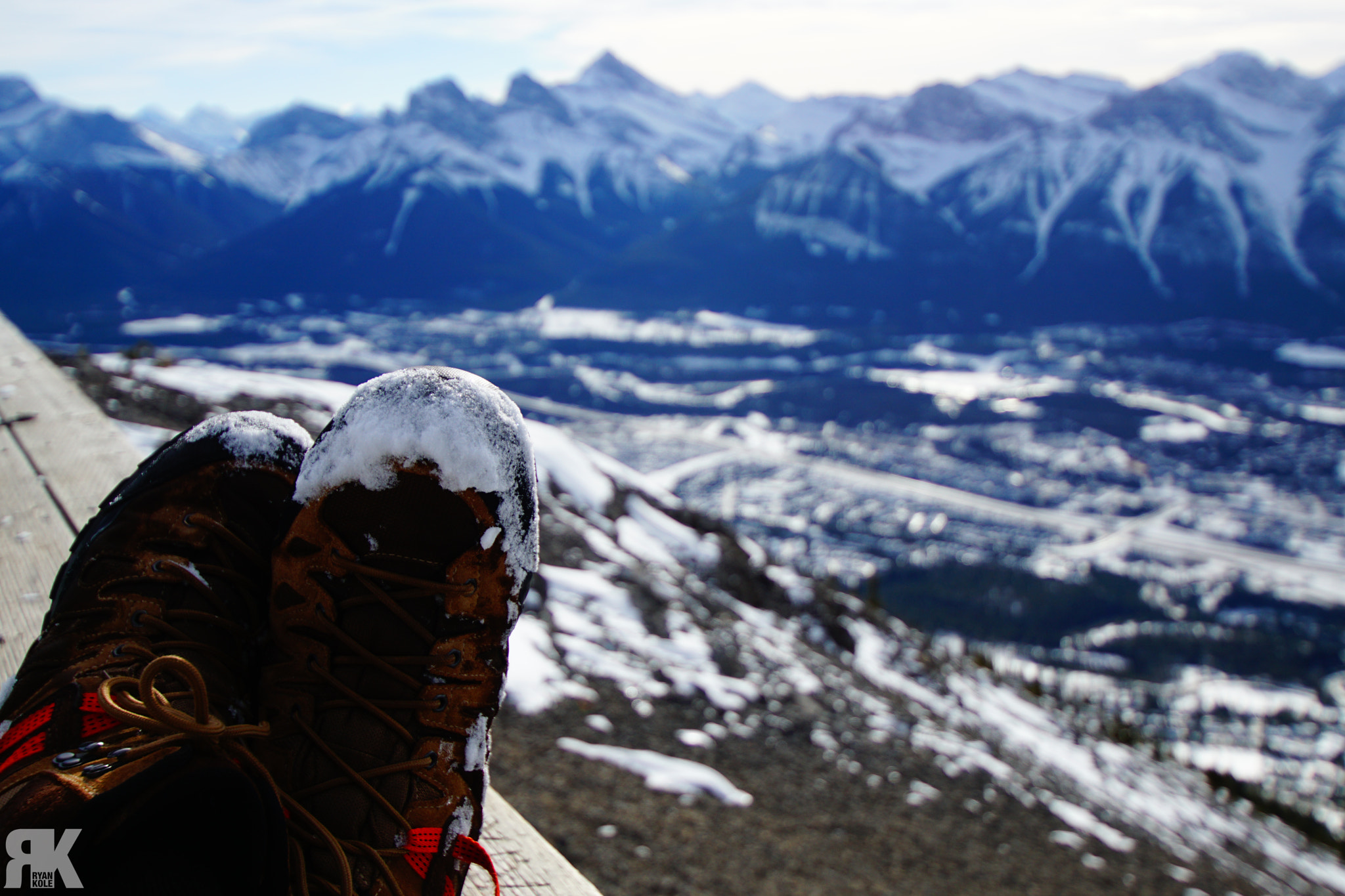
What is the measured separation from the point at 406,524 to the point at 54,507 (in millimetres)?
1122

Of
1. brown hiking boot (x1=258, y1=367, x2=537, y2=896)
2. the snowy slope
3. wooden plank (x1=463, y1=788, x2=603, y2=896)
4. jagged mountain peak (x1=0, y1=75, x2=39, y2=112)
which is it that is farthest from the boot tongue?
jagged mountain peak (x1=0, y1=75, x2=39, y2=112)

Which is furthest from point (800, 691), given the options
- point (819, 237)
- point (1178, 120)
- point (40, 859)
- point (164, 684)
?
point (1178, 120)

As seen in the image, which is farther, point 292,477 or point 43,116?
point 43,116

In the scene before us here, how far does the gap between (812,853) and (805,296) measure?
177633mm

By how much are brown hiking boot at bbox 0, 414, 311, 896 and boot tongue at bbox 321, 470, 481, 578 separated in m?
Result: 0.11

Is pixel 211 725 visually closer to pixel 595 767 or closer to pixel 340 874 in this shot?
pixel 340 874

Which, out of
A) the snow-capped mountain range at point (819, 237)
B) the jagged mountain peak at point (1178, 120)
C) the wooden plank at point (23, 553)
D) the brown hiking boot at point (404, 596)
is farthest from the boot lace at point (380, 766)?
the jagged mountain peak at point (1178, 120)

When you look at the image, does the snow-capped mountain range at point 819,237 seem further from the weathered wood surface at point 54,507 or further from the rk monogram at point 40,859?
the rk monogram at point 40,859

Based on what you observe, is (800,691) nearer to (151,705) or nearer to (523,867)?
(523,867)

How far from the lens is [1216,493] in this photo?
83812 mm

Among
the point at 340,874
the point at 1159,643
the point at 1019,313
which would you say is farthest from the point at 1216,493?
the point at 340,874

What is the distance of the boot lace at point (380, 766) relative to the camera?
1094 mm

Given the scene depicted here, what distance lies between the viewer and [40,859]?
808mm

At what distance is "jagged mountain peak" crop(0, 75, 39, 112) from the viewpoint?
191 m
